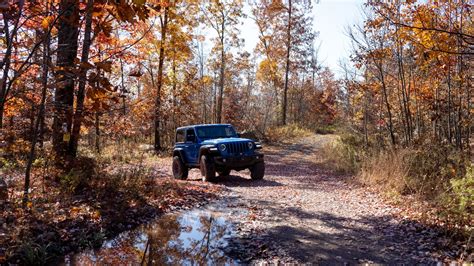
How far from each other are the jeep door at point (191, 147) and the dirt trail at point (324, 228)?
5.77 ft

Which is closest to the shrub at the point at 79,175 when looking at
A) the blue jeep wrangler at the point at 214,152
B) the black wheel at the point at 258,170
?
the blue jeep wrangler at the point at 214,152

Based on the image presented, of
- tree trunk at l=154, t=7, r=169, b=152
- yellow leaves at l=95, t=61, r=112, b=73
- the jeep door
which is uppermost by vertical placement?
tree trunk at l=154, t=7, r=169, b=152

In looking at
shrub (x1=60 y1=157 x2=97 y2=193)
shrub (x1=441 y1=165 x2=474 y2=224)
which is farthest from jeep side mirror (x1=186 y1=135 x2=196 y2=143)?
shrub (x1=441 y1=165 x2=474 y2=224)

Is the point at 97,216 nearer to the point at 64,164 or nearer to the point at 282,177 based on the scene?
the point at 64,164

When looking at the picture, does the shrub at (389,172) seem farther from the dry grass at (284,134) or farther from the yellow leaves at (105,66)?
the dry grass at (284,134)

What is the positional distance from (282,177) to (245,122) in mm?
15701

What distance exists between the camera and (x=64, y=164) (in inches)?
312

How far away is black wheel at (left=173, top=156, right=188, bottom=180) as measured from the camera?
1208 centimetres

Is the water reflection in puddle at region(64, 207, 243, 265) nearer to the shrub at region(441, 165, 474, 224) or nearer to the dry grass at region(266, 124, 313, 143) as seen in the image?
the shrub at region(441, 165, 474, 224)

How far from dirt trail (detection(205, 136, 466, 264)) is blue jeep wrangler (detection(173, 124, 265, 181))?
2.49 ft

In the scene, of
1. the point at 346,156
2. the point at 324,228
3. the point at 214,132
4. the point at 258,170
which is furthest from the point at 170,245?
the point at 346,156

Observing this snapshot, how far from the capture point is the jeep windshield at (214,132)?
11827mm

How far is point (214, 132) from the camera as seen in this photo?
12008 millimetres

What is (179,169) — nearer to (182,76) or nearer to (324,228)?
(324,228)
